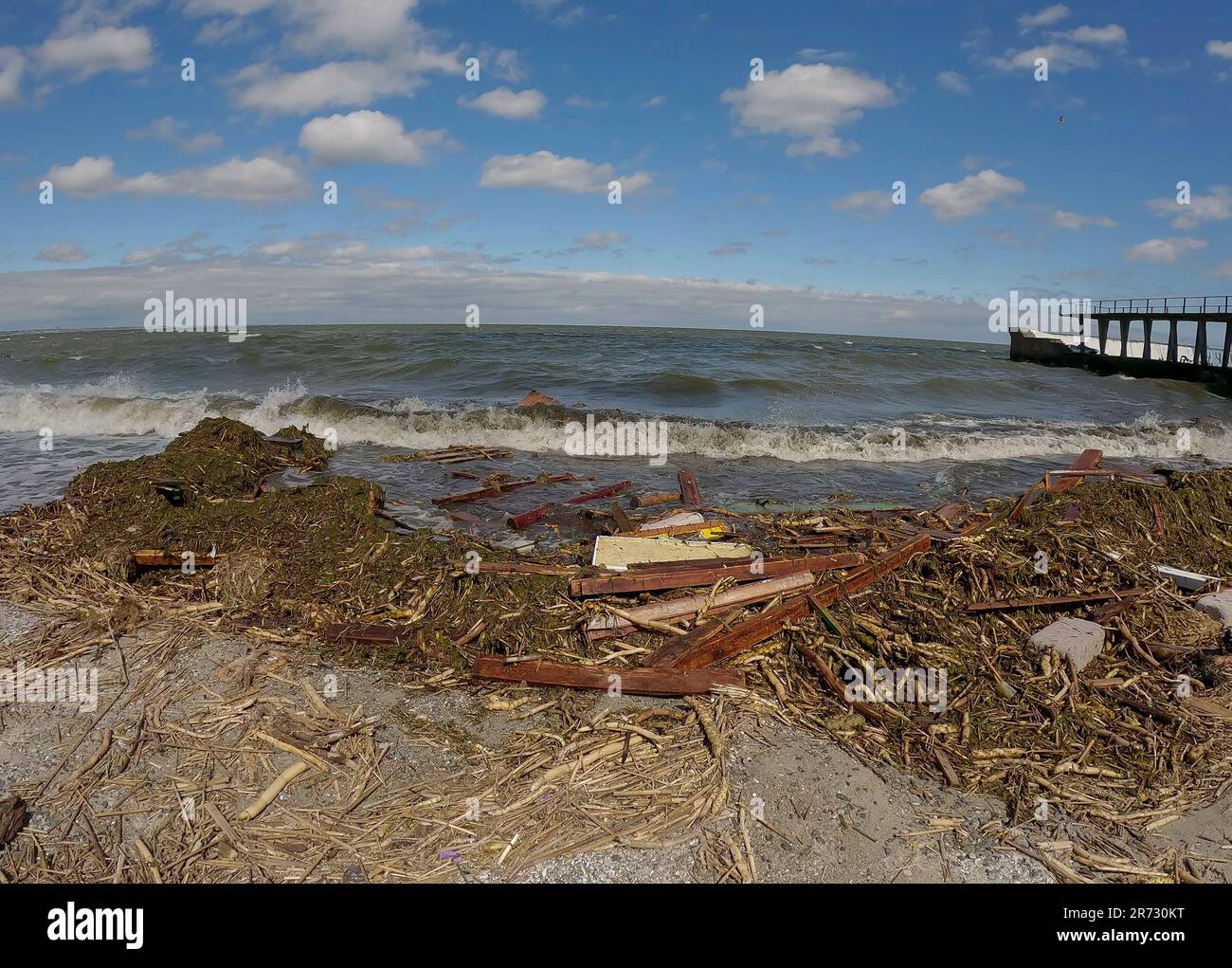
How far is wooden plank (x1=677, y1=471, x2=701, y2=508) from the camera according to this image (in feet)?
34.0

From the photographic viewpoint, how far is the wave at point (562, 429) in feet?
52.7

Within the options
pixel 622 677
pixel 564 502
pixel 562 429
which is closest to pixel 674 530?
pixel 564 502

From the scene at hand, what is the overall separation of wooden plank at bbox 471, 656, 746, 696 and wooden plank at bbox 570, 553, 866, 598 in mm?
1000

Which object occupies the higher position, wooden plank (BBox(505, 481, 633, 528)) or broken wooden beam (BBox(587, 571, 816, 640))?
wooden plank (BBox(505, 481, 633, 528))

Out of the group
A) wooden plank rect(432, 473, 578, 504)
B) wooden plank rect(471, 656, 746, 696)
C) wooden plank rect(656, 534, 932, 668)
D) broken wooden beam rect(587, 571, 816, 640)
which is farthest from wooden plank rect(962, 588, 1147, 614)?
wooden plank rect(432, 473, 578, 504)

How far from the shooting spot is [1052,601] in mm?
5773

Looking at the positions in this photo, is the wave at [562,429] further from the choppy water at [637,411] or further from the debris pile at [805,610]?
the debris pile at [805,610]

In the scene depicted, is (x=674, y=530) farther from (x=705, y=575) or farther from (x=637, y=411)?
(x=637, y=411)

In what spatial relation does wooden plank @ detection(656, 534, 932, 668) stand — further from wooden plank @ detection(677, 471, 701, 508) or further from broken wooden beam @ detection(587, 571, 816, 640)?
wooden plank @ detection(677, 471, 701, 508)

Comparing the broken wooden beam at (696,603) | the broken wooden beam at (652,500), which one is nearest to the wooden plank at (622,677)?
the broken wooden beam at (696,603)

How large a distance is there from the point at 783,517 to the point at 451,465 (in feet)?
22.1

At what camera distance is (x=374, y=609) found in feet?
19.6

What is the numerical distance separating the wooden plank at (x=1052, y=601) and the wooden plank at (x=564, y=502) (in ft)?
17.2
